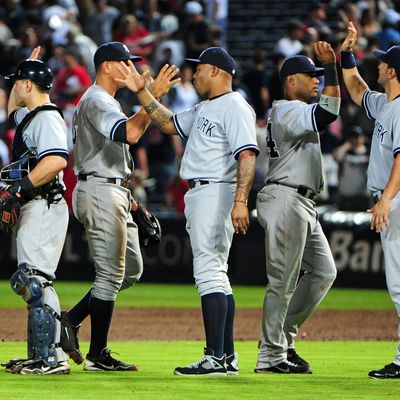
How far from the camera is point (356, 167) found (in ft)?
58.6

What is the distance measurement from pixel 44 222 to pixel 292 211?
1.79 m

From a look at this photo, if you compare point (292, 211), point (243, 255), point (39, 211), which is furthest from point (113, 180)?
point (243, 255)

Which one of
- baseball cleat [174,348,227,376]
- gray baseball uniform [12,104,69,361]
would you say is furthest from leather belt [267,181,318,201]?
gray baseball uniform [12,104,69,361]

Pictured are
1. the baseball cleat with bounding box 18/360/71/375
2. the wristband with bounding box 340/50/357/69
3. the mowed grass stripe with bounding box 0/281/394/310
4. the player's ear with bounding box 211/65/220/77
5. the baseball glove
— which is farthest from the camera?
the mowed grass stripe with bounding box 0/281/394/310

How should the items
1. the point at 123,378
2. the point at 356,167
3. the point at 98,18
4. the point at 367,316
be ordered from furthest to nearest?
the point at 98,18, the point at 356,167, the point at 367,316, the point at 123,378

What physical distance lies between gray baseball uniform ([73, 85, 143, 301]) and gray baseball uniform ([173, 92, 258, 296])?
541 mm

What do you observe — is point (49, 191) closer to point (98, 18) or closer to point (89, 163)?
point (89, 163)

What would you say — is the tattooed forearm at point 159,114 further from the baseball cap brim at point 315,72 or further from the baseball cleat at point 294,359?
the baseball cleat at point 294,359

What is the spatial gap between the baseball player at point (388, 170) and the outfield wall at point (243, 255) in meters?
8.61

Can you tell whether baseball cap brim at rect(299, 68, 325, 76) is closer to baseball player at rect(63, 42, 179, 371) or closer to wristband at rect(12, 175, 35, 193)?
baseball player at rect(63, 42, 179, 371)

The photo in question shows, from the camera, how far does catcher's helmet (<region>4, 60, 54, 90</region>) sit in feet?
27.8

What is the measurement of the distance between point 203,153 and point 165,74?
0.64m

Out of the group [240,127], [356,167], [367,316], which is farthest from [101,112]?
[356,167]

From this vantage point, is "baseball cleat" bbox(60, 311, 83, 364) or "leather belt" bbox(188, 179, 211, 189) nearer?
"baseball cleat" bbox(60, 311, 83, 364)
